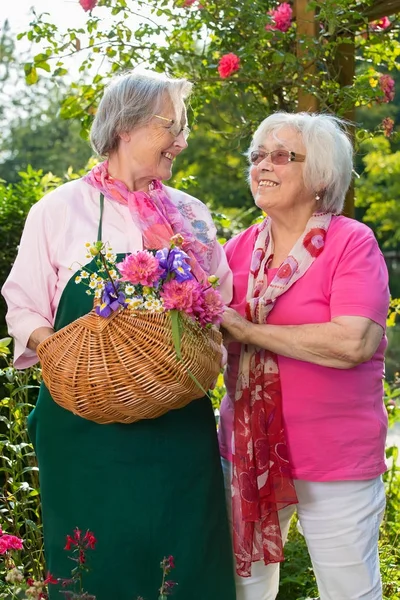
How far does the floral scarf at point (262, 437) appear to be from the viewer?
2744 millimetres

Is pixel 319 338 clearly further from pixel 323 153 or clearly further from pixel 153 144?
pixel 153 144

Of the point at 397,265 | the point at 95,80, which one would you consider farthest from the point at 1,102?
the point at 95,80

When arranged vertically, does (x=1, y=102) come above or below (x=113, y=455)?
above

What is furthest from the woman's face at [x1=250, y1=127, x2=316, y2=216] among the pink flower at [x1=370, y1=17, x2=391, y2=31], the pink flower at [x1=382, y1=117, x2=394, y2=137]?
the pink flower at [x1=370, y1=17, x2=391, y2=31]

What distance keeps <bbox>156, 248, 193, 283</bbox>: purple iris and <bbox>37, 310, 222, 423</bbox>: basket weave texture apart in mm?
99

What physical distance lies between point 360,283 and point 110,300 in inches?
31.6

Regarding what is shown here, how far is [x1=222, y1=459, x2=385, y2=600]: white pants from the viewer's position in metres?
2.71

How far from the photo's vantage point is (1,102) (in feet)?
113

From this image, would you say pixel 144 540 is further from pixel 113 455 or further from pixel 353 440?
pixel 353 440

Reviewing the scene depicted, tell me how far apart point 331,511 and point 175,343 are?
893 millimetres

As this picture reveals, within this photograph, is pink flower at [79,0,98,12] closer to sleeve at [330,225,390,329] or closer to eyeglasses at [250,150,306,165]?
eyeglasses at [250,150,306,165]

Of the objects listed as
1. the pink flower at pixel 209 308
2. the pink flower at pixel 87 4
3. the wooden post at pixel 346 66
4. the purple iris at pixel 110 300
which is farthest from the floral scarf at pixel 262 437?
the pink flower at pixel 87 4

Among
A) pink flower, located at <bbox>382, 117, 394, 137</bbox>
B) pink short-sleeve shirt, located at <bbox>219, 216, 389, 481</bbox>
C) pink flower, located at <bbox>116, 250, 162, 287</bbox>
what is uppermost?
pink flower, located at <bbox>382, 117, 394, 137</bbox>

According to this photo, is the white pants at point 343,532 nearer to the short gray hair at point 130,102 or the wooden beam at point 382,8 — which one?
the short gray hair at point 130,102
